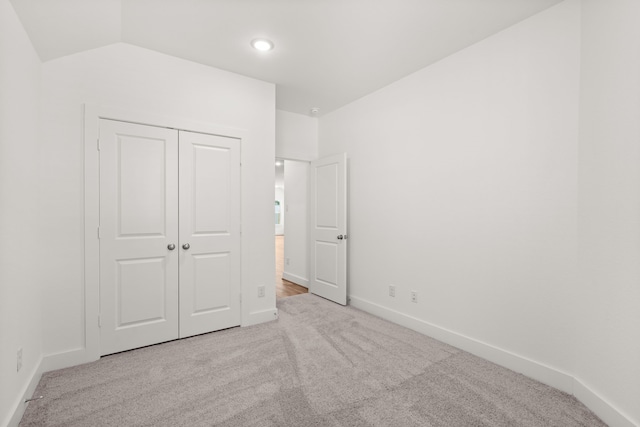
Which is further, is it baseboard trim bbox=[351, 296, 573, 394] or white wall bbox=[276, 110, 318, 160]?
white wall bbox=[276, 110, 318, 160]

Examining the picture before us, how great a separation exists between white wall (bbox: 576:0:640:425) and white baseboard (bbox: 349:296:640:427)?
2.2 inches

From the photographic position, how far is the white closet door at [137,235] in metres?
2.38

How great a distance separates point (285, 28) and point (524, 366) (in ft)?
10.7

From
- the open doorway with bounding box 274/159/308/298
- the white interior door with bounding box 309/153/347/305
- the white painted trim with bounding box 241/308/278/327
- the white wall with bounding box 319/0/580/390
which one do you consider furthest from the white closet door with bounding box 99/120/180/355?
the white wall with bounding box 319/0/580/390

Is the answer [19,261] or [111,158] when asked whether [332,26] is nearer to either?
[111,158]

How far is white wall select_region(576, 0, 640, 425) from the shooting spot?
1.50m

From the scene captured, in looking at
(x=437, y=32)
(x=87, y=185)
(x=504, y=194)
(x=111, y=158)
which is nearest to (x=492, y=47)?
(x=437, y=32)

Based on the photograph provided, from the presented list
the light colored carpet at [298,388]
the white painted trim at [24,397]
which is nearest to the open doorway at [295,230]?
the light colored carpet at [298,388]

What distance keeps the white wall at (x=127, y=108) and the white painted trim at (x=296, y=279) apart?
1.57m

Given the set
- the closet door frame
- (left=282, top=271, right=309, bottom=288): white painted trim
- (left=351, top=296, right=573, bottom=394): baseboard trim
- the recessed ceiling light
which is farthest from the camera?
(left=282, top=271, right=309, bottom=288): white painted trim

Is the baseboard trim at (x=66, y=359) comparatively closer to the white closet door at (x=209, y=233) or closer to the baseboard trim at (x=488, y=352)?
the white closet door at (x=209, y=233)

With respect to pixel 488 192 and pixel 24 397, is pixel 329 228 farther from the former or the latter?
pixel 24 397

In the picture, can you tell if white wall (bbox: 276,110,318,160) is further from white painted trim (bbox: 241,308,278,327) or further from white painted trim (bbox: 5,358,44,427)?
white painted trim (bbox: 5,358,44,427)

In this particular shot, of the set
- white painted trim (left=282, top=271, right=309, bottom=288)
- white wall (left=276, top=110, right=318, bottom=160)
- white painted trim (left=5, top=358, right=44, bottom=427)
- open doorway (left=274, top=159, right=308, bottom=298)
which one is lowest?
white painted trim (left=282, top=271, right=309, bottom=288)
